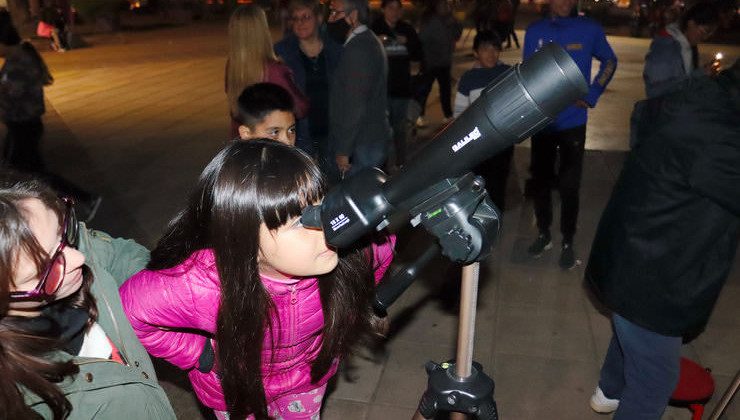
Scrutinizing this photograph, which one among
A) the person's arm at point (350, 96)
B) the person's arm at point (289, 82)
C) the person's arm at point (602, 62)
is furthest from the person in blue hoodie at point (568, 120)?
the person's arm at point (289, 82)

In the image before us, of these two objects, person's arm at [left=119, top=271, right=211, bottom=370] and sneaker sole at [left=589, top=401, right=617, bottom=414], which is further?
sneaker sole at [left=589, top=401, right=617, bottom=414]

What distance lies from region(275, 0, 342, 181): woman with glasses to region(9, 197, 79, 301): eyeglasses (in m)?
2.62

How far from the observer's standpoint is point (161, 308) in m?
1.64

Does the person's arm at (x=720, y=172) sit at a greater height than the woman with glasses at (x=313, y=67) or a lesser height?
greater

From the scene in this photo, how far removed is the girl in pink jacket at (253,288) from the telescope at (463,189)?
30cm

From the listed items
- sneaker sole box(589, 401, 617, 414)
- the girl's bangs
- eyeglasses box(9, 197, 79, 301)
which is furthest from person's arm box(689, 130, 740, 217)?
eyeglasses box(9, 197, 79, 301)

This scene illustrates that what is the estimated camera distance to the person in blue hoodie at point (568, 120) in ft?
12.8

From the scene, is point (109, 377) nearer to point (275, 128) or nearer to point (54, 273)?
point (54, 273)

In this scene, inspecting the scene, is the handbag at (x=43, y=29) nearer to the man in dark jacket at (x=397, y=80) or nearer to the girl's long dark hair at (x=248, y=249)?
the man in dark jacket at (x=397, y=80)

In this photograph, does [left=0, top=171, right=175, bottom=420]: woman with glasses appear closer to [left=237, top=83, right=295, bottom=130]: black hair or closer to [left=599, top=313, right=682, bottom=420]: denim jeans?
[left=237, top=83, right=295, bottom=130]: black hair

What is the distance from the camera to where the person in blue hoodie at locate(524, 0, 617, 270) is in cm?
389

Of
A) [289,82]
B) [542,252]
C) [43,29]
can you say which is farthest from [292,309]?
[43,29]

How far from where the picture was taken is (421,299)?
3.97 meters

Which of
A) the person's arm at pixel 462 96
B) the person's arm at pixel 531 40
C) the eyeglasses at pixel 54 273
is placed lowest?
the person's arm at pixel 462 96
